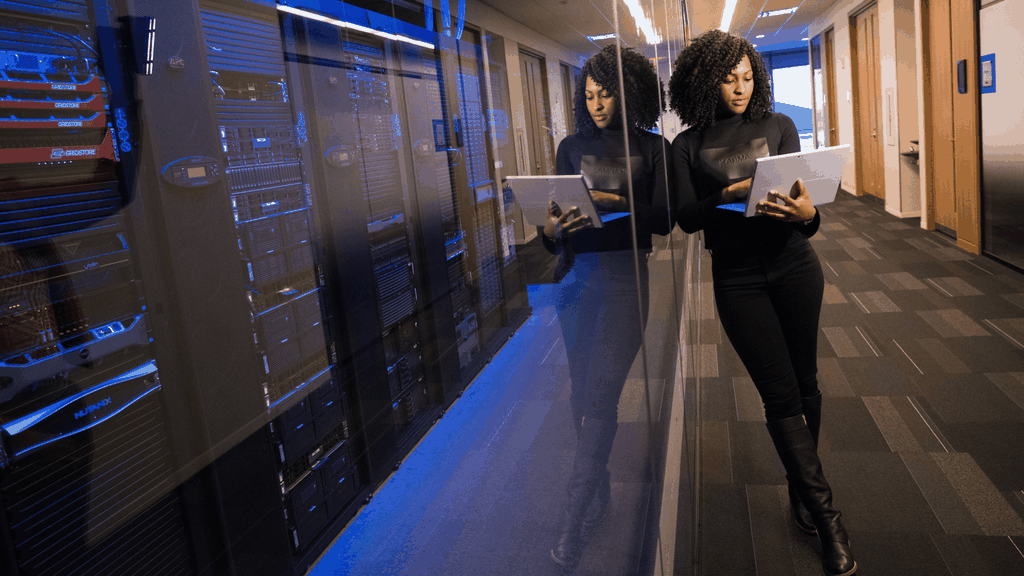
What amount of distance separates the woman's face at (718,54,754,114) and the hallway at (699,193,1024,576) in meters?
1.13

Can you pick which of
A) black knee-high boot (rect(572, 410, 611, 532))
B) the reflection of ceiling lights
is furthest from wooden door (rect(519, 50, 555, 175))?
Answer: the reflection of ceiling lights

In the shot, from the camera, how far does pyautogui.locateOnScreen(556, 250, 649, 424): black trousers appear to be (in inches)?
24.2

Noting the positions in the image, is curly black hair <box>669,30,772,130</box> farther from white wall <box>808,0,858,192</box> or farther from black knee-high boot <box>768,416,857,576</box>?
Result: white wall <box>808,0,858,192</box>

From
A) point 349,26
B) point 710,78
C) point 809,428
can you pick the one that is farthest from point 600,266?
point 809,428

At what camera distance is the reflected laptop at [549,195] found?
51 cm

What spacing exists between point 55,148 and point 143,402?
13cm

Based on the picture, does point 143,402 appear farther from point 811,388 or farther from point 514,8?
point 811,388

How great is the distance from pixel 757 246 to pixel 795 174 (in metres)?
0.20

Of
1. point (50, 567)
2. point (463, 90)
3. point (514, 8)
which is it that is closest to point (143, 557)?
point (50, 567)

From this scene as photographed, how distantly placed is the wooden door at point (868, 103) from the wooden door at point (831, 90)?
1.44m

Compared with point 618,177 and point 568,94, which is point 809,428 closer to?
point 618,177

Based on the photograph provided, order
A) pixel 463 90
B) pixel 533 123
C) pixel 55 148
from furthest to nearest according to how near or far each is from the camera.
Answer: pixel 533 123 < pixel 463 90 < pixel 55 148

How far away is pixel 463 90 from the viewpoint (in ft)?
1.45

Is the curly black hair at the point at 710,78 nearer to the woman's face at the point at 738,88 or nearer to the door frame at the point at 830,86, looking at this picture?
the woman's face at the point at 738,88
